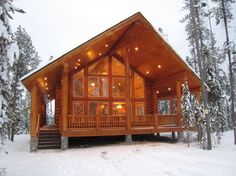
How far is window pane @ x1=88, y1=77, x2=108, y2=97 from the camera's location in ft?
64.6

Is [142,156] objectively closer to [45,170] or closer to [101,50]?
[45,170]

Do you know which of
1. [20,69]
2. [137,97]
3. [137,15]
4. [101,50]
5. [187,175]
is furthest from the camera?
[20,69]

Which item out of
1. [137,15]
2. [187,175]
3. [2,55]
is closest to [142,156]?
[187,175]

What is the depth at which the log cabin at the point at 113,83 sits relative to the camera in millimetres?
15664

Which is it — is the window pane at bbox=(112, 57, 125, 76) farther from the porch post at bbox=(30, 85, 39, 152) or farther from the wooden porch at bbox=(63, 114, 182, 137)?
the porch post at bbox=(30, 85, 39, 152)

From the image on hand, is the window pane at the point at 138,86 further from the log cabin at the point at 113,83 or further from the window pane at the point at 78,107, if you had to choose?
the window pane at the point at 78,107

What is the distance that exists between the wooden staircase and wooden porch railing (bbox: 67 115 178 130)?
149 cm

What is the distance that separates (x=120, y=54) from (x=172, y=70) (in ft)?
14.6

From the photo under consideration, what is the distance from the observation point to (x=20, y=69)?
26.5 m

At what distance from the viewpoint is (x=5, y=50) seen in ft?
23.7

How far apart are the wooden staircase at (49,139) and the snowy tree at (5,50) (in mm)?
8843

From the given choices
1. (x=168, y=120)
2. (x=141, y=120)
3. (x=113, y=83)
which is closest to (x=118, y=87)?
(x=113, y=83)

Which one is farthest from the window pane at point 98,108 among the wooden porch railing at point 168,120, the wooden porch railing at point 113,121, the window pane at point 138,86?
the wooden porch railing at point 168,120

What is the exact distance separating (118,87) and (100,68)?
2.17m
